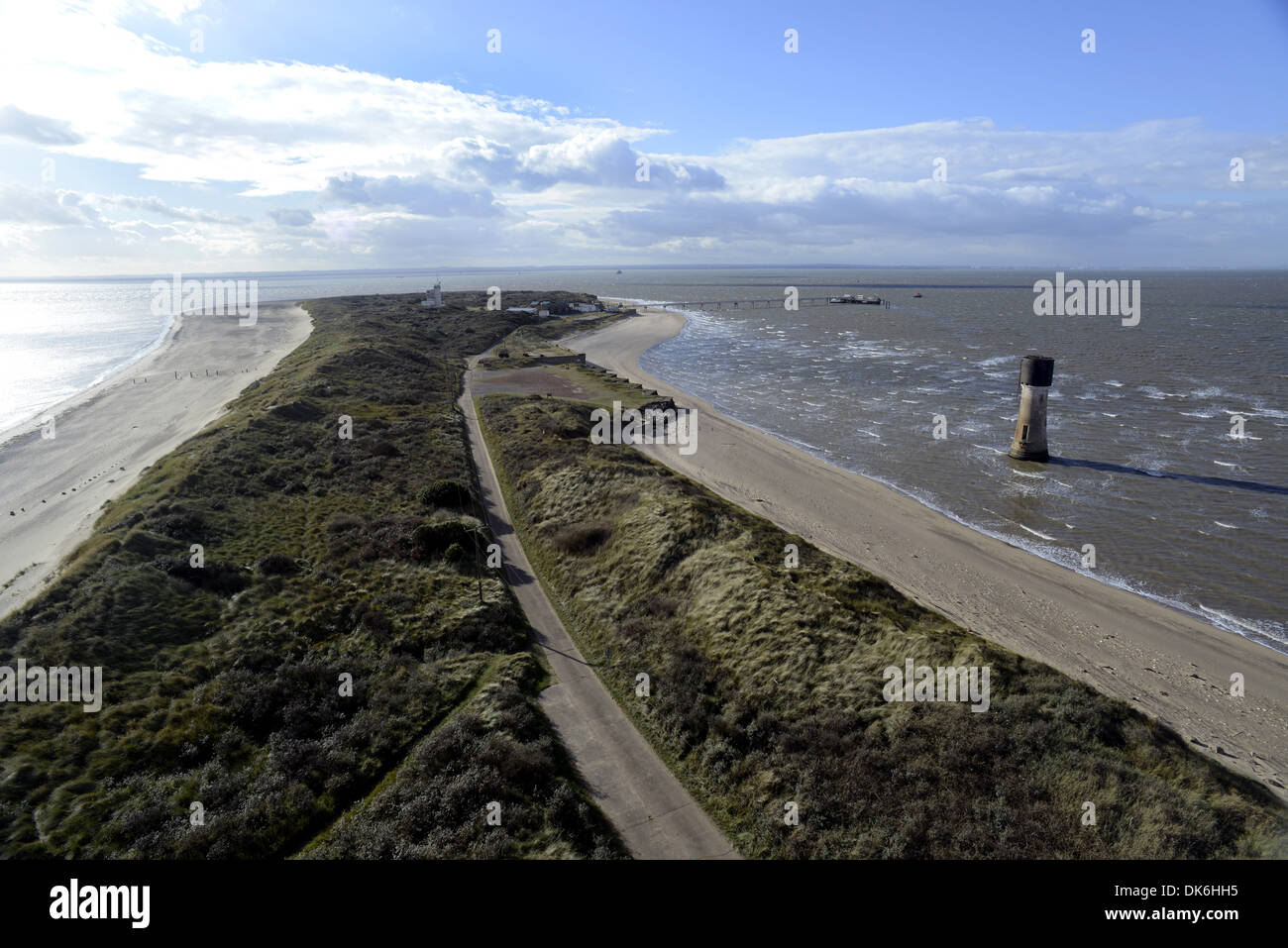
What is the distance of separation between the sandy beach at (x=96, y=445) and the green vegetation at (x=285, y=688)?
13.6 ft

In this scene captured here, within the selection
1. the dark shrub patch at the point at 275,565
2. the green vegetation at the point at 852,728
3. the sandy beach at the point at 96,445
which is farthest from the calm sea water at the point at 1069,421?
the dark shrub patch at the point at 275,565

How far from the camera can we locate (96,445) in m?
59.1

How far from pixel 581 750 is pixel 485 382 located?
6741 centimetres

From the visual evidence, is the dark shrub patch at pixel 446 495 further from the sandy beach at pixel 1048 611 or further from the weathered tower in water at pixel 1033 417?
the weathered tower in water at pixel 1033 417

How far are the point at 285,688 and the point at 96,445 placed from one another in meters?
55.5

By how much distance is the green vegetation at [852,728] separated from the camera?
15242 millimetres

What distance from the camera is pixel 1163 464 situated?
4819 centimetres

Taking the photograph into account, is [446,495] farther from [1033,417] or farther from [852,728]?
[1033,417]

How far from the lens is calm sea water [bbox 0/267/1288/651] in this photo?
114 ft

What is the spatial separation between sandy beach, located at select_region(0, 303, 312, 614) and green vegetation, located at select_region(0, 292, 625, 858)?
Result: 413 cm

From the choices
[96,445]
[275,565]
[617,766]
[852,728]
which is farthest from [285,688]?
[96,445]

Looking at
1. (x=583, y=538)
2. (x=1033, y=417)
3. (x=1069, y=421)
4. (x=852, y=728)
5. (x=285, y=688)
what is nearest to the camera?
(x=852, y=728)
